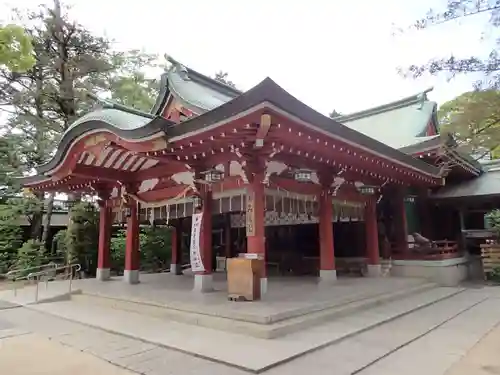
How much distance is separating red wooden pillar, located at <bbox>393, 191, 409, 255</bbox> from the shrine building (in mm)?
31

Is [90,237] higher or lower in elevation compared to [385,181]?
lower

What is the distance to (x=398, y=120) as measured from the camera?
13914 mm

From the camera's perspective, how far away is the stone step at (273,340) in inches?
148

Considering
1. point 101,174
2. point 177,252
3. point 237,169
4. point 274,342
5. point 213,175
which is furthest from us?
point 177,252

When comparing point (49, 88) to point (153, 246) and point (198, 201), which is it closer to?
point (153, 246)

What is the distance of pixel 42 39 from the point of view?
529 inches

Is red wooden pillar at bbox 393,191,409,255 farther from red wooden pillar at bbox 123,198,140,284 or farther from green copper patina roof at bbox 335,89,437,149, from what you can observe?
red wooden pillar at bbox 123,198,140,284

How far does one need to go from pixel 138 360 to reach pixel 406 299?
18.4ft

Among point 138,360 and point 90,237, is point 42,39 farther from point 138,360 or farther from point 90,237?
point 138,360

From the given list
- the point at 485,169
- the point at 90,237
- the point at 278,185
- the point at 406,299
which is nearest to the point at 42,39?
the point at 90,237

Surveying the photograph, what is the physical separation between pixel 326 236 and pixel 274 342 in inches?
156

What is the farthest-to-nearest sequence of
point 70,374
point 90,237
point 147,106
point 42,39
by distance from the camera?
point 147,106 < point 42,39 < point 90,237 < point 70,374

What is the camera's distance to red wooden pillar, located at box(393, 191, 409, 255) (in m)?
10.3

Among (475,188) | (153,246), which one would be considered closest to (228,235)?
(153,246)
